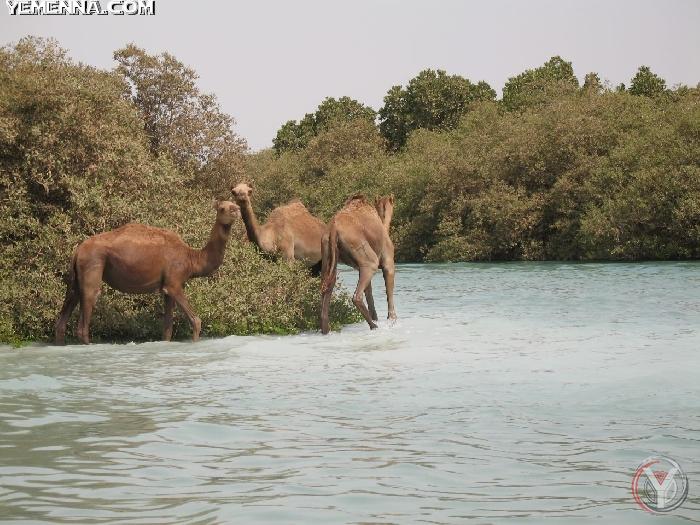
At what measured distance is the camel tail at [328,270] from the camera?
14.7m

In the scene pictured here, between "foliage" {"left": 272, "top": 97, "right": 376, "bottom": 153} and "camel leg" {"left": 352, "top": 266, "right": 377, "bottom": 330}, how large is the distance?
6248 centimetres

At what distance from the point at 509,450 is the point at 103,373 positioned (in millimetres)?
5243

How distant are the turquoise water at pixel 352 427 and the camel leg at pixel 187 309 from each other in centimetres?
27

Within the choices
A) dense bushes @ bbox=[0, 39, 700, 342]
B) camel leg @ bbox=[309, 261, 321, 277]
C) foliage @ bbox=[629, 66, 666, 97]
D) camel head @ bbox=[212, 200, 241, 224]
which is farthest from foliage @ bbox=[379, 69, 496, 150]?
camel head @ bbox=[212, 200, 241, 224]

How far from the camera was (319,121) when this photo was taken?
88000mm

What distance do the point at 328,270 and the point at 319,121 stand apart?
7431cm

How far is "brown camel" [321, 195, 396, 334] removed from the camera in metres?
14.7

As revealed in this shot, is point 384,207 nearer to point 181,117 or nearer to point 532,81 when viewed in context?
point 181,117

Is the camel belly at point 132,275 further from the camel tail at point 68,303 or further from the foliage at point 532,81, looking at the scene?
the foliage at point 532,81

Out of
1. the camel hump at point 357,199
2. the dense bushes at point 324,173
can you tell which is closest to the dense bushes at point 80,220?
the dense bushes at point 324,173

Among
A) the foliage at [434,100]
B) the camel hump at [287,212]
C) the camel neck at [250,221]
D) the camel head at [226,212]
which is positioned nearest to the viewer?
the camel head at [226,212]

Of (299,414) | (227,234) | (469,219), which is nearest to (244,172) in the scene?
(469,219)

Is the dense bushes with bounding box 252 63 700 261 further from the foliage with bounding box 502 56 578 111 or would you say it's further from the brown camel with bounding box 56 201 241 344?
the brown camel with bounding box 56 201 241 344

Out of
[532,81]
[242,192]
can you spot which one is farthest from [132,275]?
[532,81]
